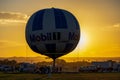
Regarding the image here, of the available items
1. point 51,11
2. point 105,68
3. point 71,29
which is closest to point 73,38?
point 71,29

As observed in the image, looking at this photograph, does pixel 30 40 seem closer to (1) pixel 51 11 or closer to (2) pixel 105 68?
(1) pixel 51 11

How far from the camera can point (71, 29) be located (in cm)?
4531

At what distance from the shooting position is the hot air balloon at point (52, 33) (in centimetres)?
4444

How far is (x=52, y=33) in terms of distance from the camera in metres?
44.3

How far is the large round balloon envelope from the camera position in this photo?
4444 centimetres

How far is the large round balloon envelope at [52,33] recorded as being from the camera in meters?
44.4

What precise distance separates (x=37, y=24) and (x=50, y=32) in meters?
1.85

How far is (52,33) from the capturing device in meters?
44.3

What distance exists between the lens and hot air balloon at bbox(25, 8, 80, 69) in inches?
1750

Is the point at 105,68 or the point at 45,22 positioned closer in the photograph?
the point at 45,22

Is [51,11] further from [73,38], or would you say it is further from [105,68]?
[105,68]

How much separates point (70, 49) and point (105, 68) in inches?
2204

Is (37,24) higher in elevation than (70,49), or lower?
higher

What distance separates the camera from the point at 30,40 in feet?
150
